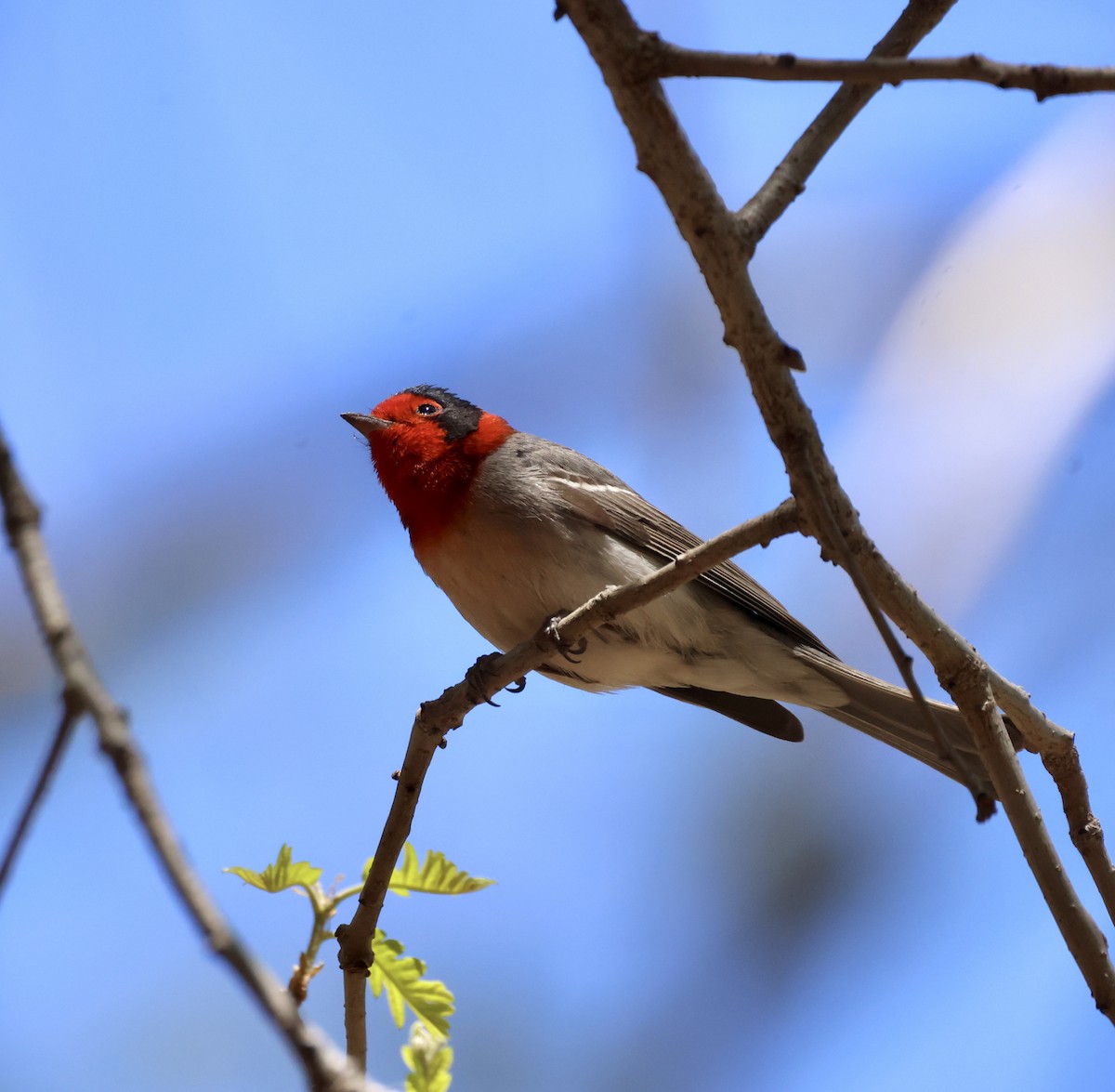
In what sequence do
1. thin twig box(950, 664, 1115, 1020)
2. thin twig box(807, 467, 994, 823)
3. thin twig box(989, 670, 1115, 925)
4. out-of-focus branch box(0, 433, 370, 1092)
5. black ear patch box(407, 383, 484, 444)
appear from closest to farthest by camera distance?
out-of-focus branch box(0, 433, 370, 1092) → thin twig box(807, 467, 994, 823) → thin twig box(950, 664, 1115, 1020) → thin twig box(989, 670, 1115, 925) → black ear patch box(407, 383, 484, 444)

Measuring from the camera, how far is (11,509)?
192 centimetres

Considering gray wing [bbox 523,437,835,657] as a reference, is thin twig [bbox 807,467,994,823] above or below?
below

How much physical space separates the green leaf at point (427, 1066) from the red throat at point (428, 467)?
3415mm

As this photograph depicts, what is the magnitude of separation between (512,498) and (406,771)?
6.83 ft

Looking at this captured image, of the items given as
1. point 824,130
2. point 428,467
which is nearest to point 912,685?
point 824,130

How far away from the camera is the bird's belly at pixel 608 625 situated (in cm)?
544

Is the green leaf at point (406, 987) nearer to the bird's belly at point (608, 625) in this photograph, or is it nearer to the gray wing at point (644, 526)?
the bird's belly at point (608, 625)

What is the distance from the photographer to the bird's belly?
5.44 m

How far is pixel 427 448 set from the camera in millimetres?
6199

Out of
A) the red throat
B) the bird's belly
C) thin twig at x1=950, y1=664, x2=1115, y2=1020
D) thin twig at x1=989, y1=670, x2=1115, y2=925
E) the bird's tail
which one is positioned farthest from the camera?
the red throat

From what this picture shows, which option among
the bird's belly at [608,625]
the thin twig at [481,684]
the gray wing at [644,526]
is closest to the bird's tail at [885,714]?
the bird's belly at [608,625]

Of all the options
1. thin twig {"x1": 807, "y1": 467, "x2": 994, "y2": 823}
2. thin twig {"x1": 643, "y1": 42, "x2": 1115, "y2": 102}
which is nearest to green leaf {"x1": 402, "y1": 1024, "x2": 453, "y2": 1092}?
thin twig {"x1": 807, "y1": 467, "x2": 994, "y2": 823}

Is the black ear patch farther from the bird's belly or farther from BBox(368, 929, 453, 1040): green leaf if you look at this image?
BBox(368, 929, 453, 1040): green leaf

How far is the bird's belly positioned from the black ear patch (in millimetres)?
858
